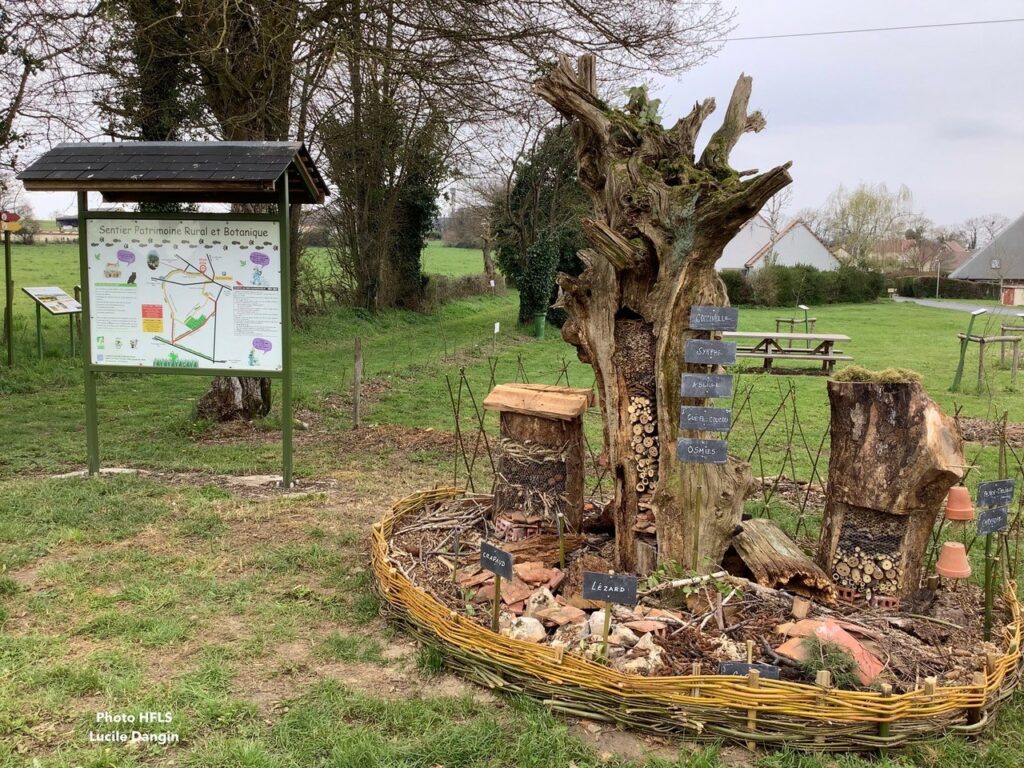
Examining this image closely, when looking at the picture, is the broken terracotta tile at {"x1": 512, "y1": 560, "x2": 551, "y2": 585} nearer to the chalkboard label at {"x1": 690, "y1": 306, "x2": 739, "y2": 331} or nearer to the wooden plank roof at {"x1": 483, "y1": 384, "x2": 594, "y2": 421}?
the wooden plank roof at {"x1": 483, "y1": 384, "x2": 594, "y2": 421}

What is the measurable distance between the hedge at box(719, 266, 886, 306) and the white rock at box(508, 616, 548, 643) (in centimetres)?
2857

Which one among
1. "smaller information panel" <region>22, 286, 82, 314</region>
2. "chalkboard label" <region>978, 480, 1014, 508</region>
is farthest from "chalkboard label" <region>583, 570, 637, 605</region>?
"smaller information panel" <region>22, 286, 82, 314</region>

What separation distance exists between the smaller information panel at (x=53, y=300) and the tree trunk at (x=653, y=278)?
452 inches

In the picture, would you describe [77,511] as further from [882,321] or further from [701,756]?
[882,321]

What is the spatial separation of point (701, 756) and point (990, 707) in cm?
127

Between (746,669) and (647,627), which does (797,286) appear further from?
(746,669)

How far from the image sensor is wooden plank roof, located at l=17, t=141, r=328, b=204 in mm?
5965

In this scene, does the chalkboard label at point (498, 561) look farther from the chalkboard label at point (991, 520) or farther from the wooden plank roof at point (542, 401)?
the chalkboard label at point (991, 520)

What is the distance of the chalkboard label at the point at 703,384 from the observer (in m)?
3.79

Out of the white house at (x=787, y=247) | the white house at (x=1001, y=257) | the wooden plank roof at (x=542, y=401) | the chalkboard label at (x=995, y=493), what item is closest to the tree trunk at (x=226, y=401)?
the wooden plank roof at (x=542, y=401)

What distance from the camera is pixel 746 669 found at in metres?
3.15

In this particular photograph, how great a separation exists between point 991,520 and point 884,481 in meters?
0.55

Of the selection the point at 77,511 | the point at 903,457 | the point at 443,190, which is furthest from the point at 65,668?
the point at 443,190

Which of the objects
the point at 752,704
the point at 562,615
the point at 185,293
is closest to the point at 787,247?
the point at 185,293
